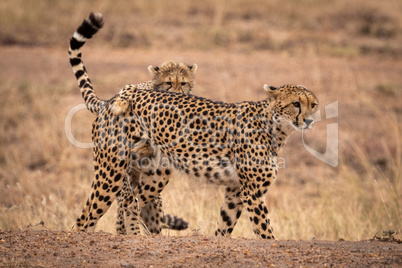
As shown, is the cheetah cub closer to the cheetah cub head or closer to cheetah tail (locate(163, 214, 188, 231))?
the cheetah cub head

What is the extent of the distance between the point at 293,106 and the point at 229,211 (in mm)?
904

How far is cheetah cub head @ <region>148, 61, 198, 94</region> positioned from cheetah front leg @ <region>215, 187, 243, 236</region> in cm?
123

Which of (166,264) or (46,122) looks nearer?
(166,264)

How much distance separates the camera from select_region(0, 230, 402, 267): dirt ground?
3.53 metres

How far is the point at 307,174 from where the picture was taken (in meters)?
8.23

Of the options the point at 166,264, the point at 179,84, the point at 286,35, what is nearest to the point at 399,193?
the point at 179,84

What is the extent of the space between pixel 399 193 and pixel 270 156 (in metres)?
3.08

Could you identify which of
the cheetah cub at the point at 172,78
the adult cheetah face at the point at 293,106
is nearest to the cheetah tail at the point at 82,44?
the cheetah cub at the point at 172,78

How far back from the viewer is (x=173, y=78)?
5.59 meters

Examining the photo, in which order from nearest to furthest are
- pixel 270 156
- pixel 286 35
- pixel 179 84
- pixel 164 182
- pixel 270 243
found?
1. pixel 270 243
2. pixel 270 156
3. pixel 164 182
4. pixel 179 84
5. pixel 286 35

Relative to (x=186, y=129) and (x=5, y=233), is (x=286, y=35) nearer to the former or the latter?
(x=186, y=129)

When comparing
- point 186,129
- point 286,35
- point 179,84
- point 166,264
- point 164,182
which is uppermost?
point 286,35

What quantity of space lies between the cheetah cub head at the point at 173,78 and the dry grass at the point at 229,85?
89 cm

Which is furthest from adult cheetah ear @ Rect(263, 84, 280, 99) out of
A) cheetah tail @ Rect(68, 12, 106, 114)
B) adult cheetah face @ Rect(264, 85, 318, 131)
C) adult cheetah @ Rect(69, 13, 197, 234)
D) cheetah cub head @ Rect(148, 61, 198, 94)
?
cheetah cub head @ Rect(148, 61, 198, 94)
